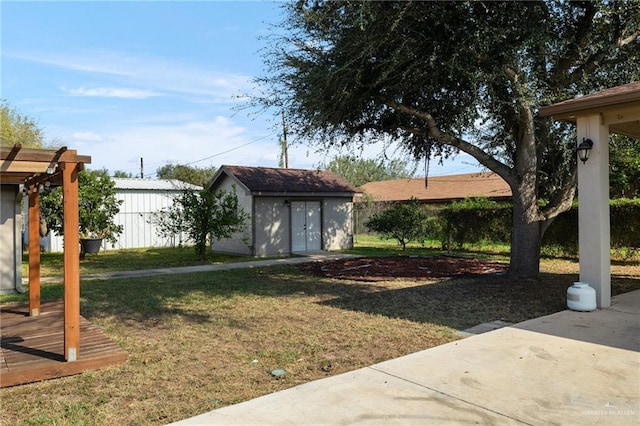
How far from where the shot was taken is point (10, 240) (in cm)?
904

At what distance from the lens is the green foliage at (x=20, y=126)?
22870 mm

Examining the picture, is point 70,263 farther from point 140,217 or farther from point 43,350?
point 140,217

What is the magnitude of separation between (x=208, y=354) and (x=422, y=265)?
8.70m

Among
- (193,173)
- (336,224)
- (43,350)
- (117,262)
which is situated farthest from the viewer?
(193,173)

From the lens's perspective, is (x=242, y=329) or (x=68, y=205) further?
(x=242, y=329)

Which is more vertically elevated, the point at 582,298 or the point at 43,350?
the point at 582,298

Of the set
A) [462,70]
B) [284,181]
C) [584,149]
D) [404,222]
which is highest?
[462,70]

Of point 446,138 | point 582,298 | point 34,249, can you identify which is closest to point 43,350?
point 34,249

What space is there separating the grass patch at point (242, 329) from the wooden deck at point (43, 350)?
5.1 inches

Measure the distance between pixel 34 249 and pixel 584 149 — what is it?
8.18 metres

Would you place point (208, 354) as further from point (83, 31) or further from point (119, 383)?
point (83, 31)

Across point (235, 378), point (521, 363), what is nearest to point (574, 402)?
point (521, 363)

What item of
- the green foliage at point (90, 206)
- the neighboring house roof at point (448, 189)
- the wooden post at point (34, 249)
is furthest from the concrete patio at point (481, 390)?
the neighboring house roof at point (448, 189)

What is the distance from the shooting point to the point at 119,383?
161 inches
